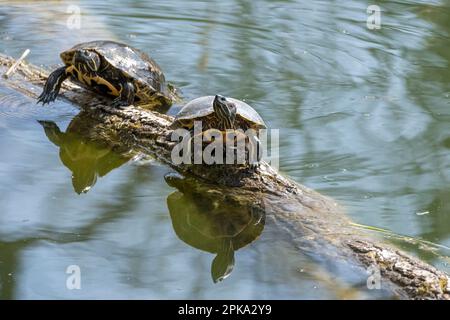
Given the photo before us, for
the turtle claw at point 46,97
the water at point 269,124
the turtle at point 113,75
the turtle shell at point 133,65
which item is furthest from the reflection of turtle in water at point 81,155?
the turtle shell at point 133,65

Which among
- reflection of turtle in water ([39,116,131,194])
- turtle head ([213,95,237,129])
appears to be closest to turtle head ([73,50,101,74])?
reflection of turtle in water ([39,116,131,194])

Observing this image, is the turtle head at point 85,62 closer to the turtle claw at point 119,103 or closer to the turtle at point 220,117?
the turtle claw at point 119,103

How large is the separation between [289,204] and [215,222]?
1.16 ft

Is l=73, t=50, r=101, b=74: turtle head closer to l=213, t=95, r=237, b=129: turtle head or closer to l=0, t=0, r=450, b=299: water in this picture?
l=0, t=0, r=450, b=299: water

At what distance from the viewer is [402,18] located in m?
7.62

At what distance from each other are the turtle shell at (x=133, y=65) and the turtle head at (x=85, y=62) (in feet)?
0.25

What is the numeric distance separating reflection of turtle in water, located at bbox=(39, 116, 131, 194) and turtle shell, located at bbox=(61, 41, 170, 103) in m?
0.54

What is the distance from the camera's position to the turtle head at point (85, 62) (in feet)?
15.8

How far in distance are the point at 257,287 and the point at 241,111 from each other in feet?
3.77

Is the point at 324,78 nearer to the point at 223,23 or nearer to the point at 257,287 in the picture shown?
the point at 223,23

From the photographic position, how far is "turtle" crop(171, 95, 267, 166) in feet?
12.6

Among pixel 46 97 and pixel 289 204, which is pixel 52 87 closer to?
pixel 46 97

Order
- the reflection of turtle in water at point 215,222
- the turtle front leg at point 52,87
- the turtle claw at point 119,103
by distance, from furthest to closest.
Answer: the turtle front leg at point 52,87, the turtle claw at point 119,103, the reflection of turtle in water at point 215,222

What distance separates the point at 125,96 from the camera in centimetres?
476
